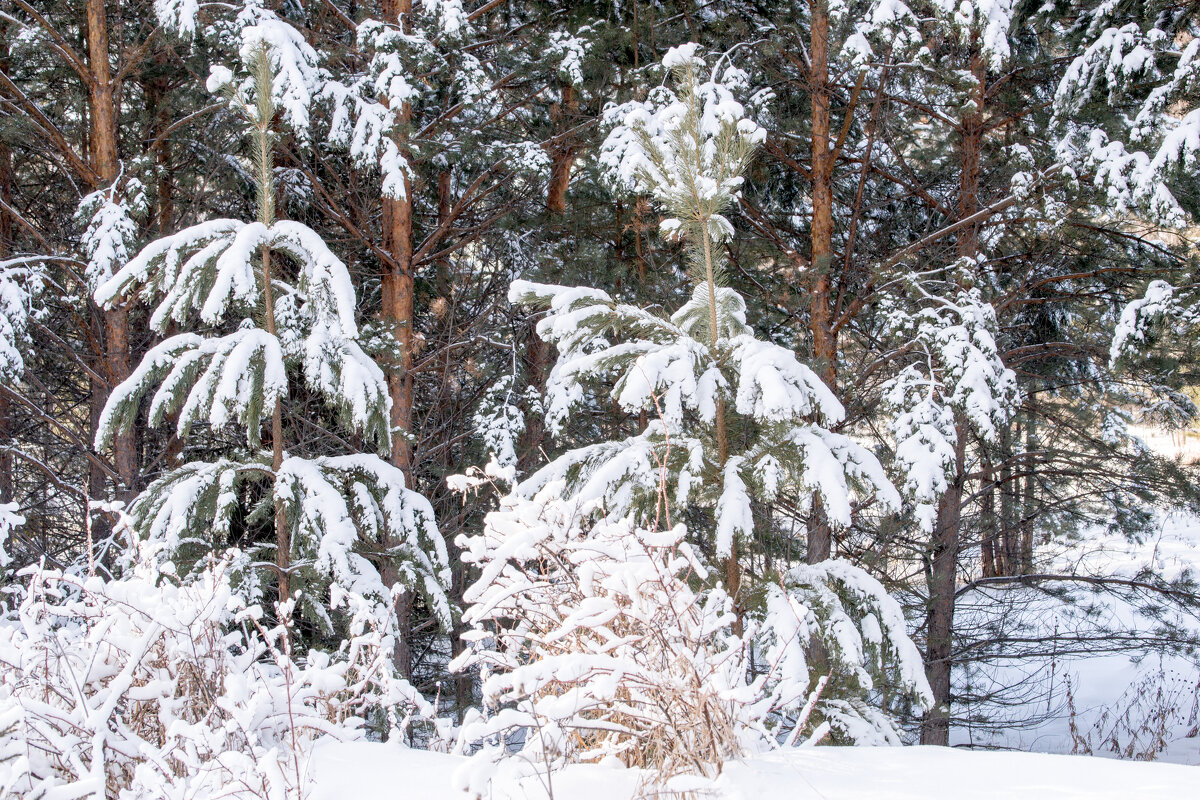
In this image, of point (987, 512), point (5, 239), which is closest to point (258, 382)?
point (5, 239)

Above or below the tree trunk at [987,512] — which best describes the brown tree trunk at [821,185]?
above

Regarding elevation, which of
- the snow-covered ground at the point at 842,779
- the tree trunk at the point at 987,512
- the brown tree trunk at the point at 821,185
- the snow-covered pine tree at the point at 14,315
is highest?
the brown tree trunk at the point at 821,185

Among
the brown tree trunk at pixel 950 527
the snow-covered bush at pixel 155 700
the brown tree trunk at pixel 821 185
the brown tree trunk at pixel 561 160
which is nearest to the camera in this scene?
the snow-covered bush at pixel 155 700

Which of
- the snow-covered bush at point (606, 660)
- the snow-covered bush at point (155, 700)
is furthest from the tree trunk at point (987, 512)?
the snow-covered bush at point (155, 700)

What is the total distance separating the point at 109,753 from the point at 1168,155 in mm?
7601

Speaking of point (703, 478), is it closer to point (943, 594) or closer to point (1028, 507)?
point (943, 594)

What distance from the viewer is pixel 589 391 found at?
989 cm

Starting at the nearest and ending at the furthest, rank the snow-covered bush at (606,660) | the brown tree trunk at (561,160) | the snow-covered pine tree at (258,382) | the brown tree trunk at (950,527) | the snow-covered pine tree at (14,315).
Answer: the snow-covered bush at (606,660), the snow-covered pine tree at (258,382), the snow-covered pine tree at (14,315), the brown tree trunk at (950,527), the brown tree trunk at (561,160)

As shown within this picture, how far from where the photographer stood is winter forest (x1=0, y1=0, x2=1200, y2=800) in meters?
2.32

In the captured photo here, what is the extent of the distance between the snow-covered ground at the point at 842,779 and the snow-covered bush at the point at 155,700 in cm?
25

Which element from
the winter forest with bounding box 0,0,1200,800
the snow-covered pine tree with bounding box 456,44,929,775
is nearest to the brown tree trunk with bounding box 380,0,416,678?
the winter forest with bounding box 0,0,1200,800

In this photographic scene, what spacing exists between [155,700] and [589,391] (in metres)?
7.38

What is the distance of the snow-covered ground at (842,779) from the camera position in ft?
6.32

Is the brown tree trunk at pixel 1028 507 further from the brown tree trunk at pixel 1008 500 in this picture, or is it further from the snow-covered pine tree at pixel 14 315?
the snow-covered pine tree at pixel 14 315
